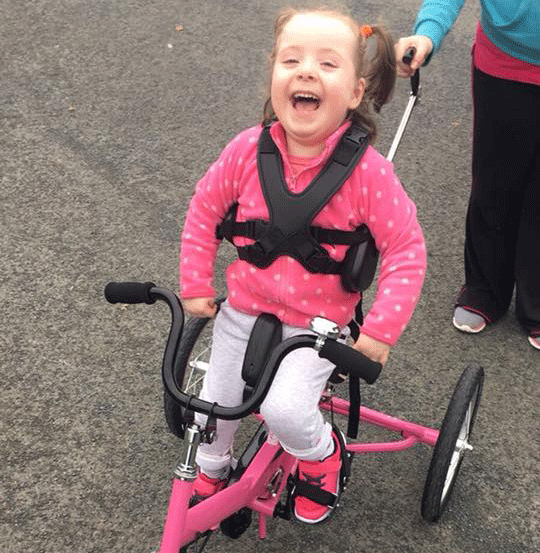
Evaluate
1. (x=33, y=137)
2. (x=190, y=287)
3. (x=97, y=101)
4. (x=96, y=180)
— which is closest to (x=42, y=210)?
(x=96, y=180)

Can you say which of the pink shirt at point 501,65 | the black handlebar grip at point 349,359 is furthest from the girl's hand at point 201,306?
the pink shirt at point 501,65

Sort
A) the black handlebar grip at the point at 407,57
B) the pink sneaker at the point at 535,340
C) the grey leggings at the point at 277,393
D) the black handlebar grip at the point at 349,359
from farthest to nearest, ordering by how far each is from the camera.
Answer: the pink sneaker at the point at 535,340 < the black handlebar grip at the point at 407,57 < the grey leggings at the point at 277,393 < the black handlebar grip at the point at 349,359

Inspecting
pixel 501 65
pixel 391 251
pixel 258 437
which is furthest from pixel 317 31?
pixel 258 437

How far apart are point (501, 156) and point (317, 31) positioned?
1.42m

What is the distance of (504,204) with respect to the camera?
348cm

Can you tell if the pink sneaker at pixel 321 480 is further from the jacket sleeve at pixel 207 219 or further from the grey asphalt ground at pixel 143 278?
the jacket sleeve at pixel 207 219

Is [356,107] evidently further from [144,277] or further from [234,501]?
[144,277]

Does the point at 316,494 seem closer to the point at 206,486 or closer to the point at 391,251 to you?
the point at 206,486

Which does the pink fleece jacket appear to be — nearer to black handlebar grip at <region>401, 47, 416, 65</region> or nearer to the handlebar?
the handlebar

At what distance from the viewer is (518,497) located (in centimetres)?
308

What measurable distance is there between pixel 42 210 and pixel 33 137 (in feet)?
2.43

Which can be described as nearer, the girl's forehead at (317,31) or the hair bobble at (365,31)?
the girl's forehead at (317,31)

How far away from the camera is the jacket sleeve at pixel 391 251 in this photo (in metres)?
2.20

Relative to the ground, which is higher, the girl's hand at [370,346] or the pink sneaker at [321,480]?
the girl's hand at [370,346]
